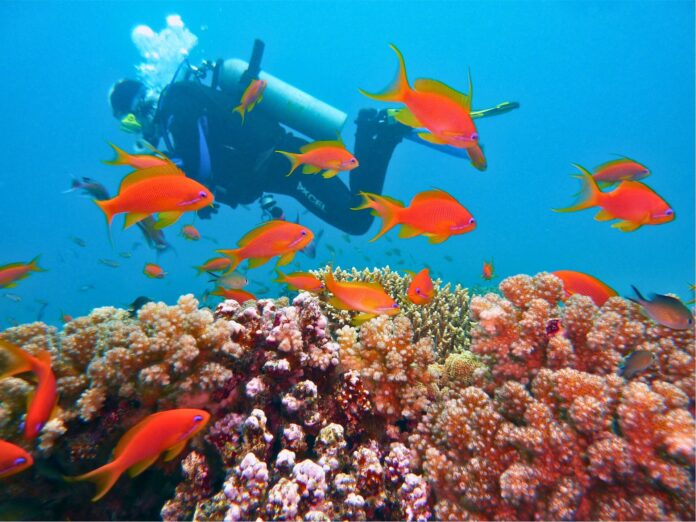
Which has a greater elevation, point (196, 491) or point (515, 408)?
point (515, 408)

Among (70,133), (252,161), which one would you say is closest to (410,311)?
(252,161)

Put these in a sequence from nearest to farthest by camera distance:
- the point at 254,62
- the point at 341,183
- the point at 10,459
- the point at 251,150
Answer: the point at 10,459 < the point at 254,62 < the point at 251,150 < the point at 341,183

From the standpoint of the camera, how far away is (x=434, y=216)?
3.02 metres

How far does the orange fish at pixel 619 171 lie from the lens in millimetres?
4070

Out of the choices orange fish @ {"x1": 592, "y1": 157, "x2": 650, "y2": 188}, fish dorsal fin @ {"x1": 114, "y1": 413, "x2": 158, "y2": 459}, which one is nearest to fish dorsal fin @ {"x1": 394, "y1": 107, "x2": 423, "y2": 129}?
orange fish @ {"x1": 592, "y1": 157, "x2": 650, "y2": 188}

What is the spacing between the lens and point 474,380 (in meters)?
2.78

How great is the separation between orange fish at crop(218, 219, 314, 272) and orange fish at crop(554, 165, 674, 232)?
7.93ft

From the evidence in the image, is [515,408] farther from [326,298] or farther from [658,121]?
[658,121]

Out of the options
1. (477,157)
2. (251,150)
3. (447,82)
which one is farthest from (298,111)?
(447,82)

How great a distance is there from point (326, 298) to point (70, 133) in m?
146

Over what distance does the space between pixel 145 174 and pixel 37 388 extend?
1.57 metres

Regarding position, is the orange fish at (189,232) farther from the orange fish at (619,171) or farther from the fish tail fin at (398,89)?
the orange fish at (619,171)

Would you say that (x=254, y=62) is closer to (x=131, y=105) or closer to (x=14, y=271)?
(x=131, y=105)

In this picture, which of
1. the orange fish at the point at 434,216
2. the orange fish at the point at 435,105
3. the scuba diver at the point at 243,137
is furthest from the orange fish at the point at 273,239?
the scuba diver at the point at 243,137
